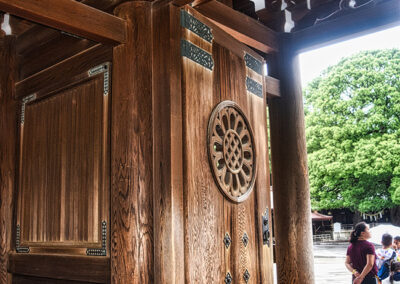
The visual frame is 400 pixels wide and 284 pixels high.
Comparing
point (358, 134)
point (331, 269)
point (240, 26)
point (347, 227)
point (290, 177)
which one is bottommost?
point (331, 269)

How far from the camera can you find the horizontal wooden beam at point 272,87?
13.9ft

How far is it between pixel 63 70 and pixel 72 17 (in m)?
0.84

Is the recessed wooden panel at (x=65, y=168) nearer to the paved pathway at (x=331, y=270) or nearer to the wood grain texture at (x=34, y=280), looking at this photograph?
the wood grain texture at (x=34, y=280)

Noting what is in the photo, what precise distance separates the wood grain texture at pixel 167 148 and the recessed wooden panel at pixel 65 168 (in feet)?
1.39

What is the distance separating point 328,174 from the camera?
56.7ft

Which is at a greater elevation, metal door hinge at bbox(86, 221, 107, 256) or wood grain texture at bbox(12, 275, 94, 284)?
metal door hinge at bbox(86, 221, 107, 256)

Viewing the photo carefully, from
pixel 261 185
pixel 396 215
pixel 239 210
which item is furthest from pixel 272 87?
pixel 396 215

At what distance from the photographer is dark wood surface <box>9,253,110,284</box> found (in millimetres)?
2803

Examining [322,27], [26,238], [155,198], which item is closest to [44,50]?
[26,238]

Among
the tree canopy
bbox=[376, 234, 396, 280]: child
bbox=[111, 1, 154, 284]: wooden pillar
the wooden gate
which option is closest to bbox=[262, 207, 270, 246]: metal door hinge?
the wooden gate

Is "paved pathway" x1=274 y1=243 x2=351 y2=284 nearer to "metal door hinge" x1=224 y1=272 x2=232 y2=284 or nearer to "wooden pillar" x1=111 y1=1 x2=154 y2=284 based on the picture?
"metal door hinge" x1=224 y1=272 x2=232 y2=284

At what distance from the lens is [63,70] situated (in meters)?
3.35

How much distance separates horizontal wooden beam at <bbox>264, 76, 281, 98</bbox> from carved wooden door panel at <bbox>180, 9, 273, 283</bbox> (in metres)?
0.41

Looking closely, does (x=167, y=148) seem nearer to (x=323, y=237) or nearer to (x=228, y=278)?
(x=228, y=278)
